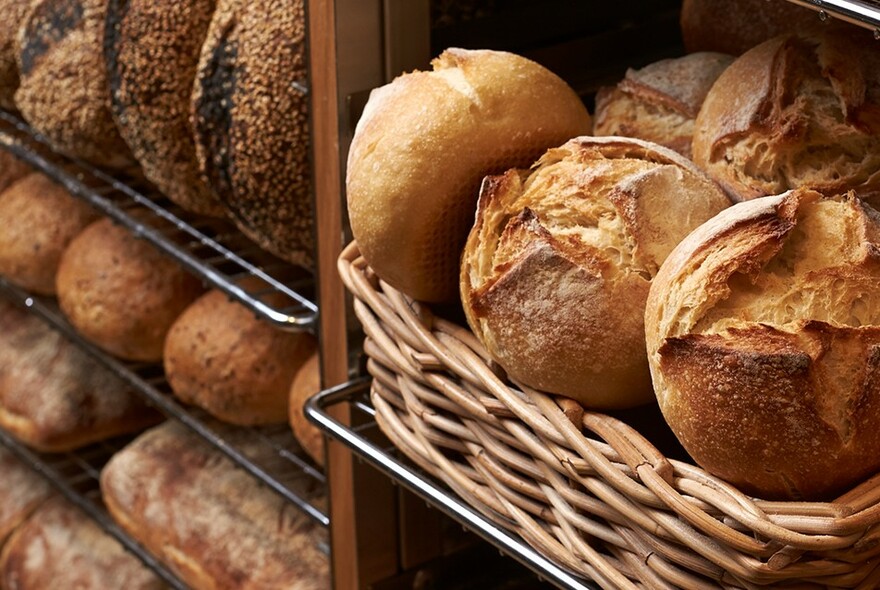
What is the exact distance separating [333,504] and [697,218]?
0.69m

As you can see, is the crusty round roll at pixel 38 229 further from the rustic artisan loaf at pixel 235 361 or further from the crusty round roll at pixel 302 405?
the crusty round roll at pixel 302 405

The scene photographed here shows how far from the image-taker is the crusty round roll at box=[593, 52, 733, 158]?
3.50 feet

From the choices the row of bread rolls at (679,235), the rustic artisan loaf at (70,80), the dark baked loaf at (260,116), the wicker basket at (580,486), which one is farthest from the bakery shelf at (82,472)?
the row of bread rolls at (679,235)

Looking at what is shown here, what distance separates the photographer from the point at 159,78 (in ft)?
5.22

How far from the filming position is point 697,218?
0.91 m

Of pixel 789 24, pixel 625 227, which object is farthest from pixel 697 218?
pixel 789 24

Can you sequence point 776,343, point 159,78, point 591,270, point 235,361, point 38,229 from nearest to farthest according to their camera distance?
1. point 776,343
2. point 591,270
3. point 159,78
4. point 235,361
5. point 38,229

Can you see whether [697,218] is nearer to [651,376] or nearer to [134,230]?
[651,376]

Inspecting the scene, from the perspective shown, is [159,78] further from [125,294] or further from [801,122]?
[801,122]

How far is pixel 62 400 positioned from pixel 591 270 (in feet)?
4.82

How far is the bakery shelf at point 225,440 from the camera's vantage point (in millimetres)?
1715

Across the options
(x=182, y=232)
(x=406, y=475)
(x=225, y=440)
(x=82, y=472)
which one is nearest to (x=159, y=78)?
(x=182, y=232)

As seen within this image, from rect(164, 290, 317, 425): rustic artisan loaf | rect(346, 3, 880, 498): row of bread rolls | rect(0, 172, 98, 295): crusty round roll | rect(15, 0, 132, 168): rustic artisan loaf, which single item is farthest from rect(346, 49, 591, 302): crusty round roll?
rect(0, 172, 98, 295): crusty round roll

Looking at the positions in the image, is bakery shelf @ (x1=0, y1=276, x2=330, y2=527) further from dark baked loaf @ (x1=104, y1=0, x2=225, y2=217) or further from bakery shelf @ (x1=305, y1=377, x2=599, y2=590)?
dark baked loaf @ (x1=104, y1=0, x2=225, y2=217)
